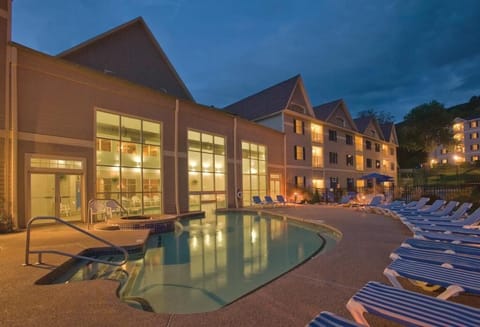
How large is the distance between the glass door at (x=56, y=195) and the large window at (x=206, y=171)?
5823 millimetres

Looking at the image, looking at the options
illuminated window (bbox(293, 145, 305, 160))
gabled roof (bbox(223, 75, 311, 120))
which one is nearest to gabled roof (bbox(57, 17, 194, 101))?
gabled roof (bbox(223, 75, 311, 120))

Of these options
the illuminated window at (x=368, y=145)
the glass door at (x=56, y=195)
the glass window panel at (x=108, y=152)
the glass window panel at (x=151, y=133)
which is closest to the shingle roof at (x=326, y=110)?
the illuminated window at (x=368, y=145)

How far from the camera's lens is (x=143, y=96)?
13.1m

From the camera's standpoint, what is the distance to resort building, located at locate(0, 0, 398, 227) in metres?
9.18

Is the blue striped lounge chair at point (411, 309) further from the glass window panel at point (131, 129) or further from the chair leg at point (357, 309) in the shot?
the glass window panel at point (131, 129)

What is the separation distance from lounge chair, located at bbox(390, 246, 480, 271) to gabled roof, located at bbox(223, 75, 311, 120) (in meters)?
18.6

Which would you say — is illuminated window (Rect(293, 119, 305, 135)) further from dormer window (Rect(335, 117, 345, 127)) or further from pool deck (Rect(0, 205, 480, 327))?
pool deck (Rect(0, 205, 480, 327))

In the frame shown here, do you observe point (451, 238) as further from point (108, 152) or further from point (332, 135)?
point (332, 135)

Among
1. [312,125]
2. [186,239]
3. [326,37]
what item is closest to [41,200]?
[186,239]

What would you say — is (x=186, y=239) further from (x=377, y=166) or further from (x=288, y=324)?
(x=377, y=166)

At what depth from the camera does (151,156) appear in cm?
1342

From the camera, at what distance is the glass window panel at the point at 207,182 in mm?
16156

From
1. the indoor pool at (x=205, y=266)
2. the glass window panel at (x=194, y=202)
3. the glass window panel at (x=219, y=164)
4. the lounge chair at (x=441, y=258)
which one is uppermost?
the glass window panel at (x=219, y=164)

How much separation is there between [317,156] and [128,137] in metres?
18.6
